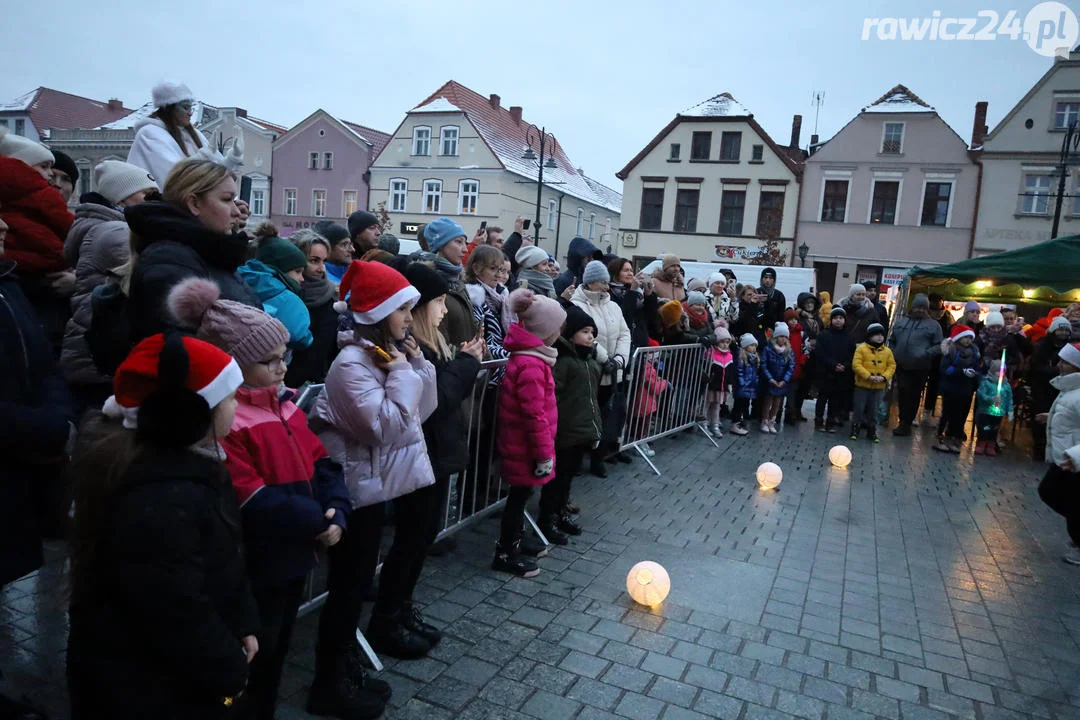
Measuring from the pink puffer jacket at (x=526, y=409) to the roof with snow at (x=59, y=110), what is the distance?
53.6 m

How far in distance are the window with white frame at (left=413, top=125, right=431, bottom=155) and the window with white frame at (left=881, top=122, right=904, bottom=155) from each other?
2408cm

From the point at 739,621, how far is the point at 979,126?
37.7 m

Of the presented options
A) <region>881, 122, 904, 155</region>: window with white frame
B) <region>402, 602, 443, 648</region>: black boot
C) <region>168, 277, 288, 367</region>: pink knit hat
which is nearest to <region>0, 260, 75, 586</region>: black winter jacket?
<region>168, 277, 288, 367</region>: pink knit hat

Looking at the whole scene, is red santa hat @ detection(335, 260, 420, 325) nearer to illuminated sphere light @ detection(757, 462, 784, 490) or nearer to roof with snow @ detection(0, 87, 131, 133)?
illuminated sphere light @ detection(757, 462, 784, 490)

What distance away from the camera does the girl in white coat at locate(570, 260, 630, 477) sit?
21.9 feet

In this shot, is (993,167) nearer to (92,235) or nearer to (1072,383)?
(1072,383)

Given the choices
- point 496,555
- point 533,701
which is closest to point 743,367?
point 496,555

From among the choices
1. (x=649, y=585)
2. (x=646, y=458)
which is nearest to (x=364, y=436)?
(x=649, y=585)

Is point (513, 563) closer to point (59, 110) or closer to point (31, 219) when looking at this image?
point (31, 219)

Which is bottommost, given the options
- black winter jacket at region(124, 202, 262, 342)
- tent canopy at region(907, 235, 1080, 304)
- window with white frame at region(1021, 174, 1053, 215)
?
black winter jacket at region(124, 202, 262, 342)

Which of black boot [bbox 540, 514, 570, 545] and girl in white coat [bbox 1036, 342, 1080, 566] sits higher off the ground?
girl in white coat [bbox 1036, 342, 1080, 566]

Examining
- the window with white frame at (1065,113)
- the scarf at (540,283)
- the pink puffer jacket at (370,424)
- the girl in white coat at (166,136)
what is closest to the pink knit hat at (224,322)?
the pink puffer jacket at (370,424)

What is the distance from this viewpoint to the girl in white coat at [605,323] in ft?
21.9

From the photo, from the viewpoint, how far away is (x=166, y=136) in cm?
431
